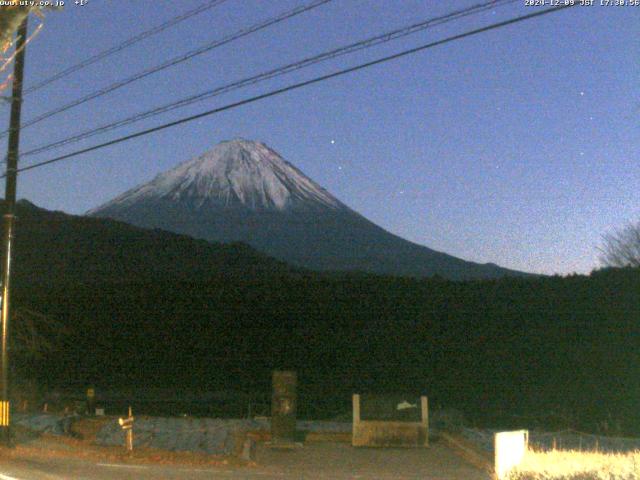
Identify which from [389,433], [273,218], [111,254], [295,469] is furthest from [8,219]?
[273,218]

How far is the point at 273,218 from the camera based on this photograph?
152375mm

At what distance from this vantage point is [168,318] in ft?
166

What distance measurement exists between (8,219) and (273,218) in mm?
134631

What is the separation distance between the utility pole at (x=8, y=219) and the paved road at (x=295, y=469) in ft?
8.22

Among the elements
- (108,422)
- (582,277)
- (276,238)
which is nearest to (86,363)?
(108,422)

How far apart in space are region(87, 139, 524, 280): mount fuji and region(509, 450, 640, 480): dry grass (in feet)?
360

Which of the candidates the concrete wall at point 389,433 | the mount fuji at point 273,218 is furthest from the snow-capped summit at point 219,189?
the concrete wall at point 389,433

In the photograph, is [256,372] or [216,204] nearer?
[256,372]

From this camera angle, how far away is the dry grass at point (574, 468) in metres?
10.2

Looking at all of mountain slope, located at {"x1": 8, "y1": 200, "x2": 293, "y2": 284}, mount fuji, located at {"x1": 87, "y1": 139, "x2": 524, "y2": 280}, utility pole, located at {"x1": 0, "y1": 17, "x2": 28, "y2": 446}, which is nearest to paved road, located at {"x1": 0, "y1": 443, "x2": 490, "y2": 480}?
utility pole, located at {"x1": 0, "y1": 17, "x2": 28, "y2": 446}

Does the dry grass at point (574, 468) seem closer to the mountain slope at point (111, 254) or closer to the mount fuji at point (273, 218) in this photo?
the mountain slope at point (111, 254)

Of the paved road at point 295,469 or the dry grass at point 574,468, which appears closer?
the dry grass at point 574,468

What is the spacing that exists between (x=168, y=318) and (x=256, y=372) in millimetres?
7376

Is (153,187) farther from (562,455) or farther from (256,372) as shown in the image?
(562,455)
